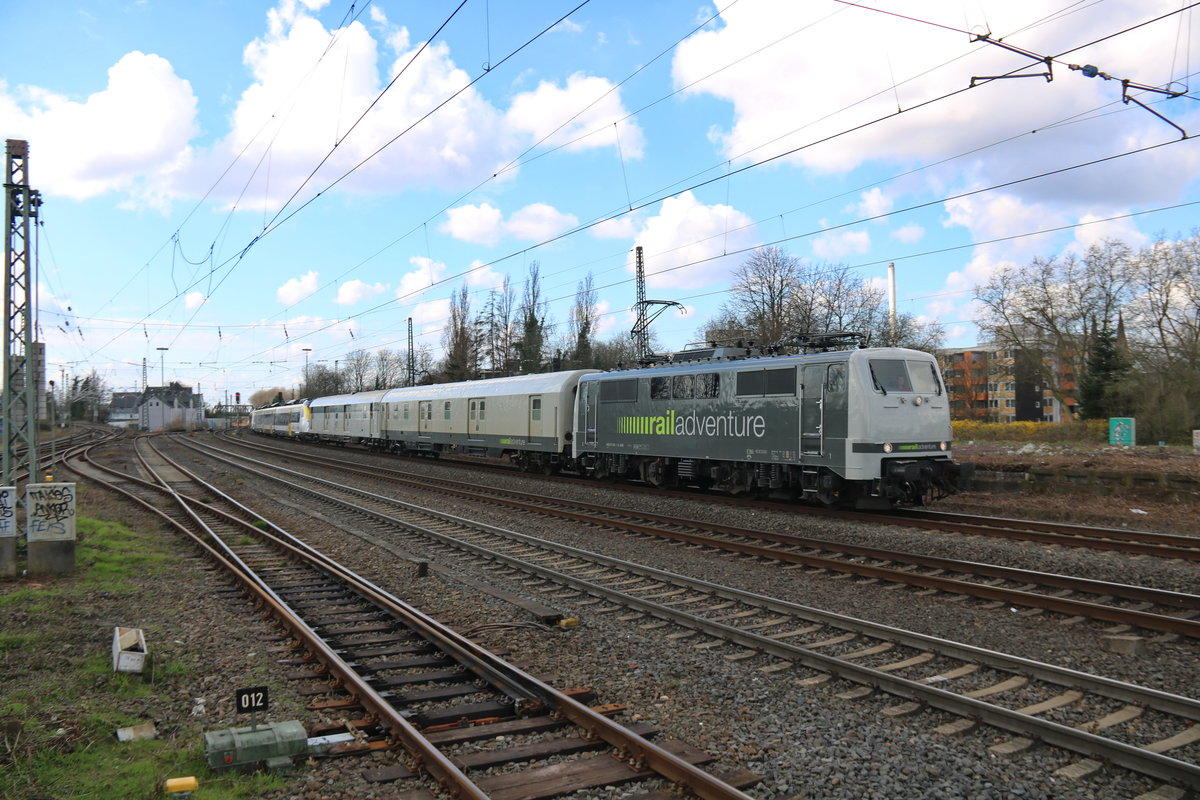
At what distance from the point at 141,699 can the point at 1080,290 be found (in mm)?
46865

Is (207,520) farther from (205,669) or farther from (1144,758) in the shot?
(1144,758)

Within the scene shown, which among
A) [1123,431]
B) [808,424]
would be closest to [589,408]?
[808,424]

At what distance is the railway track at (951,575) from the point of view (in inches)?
305

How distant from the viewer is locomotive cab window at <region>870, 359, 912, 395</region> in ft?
46.3

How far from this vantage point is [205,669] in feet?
21.4

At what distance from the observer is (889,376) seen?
14312mm

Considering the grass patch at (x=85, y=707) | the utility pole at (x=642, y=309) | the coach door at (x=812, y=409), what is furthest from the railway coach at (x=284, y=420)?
the grass patch at (x=85, y=707)

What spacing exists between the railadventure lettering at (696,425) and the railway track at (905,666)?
6.13 metres

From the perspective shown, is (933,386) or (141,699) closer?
(141,699)

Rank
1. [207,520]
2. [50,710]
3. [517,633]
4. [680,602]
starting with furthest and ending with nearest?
[207,520] → [680,602] → [517,633] → [50,710]

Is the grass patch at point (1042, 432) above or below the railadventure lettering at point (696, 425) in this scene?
below

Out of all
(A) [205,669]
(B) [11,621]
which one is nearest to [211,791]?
(A) [205,669]

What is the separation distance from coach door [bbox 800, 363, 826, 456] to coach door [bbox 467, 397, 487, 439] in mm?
15812

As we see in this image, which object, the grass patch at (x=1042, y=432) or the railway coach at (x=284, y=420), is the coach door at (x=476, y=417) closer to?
the grass patch at (x=1042, y=432)
